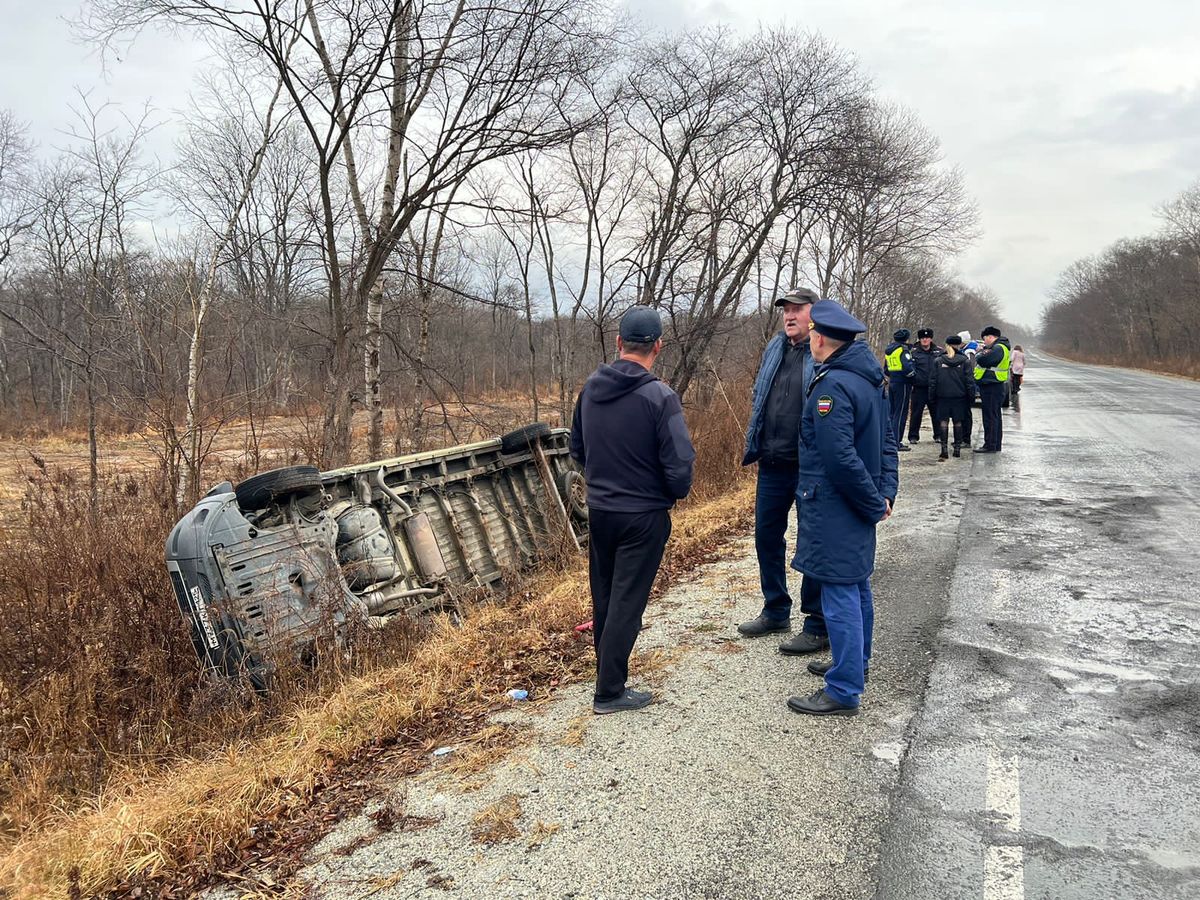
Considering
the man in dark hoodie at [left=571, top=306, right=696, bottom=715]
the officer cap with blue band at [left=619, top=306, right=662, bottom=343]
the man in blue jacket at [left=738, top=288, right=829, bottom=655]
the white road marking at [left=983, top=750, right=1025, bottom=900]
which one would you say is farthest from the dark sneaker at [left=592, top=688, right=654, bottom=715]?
the officer cap with blue band at [left=619, top=306, right=662, bottom=343]

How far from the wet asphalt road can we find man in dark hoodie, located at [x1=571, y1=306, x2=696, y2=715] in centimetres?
147

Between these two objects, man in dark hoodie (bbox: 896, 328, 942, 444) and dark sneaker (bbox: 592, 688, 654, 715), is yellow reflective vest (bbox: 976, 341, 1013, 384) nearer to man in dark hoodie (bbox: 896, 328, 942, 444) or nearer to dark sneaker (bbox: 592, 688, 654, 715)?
man in dark hoodie (bbox: 896, 328, 942, 444)

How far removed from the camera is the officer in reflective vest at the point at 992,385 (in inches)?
459

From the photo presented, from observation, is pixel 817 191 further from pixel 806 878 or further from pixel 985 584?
pixel 806 878

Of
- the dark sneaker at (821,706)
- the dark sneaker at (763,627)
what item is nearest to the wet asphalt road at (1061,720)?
the dark sneaker at (821,706)

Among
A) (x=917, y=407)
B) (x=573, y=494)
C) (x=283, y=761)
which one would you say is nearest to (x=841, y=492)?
(x=283, y=761)

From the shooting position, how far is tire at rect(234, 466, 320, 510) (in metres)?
5.82

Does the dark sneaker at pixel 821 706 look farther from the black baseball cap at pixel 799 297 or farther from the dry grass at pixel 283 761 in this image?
the black baseball cap at pixel 799 297

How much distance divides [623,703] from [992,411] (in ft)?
33.1

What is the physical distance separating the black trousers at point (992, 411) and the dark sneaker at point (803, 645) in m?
8.77

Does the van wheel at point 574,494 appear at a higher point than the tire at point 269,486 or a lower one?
lower

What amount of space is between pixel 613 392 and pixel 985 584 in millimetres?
3686

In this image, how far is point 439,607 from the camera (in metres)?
6.70

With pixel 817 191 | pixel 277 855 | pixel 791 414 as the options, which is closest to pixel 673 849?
pixel 277 855
